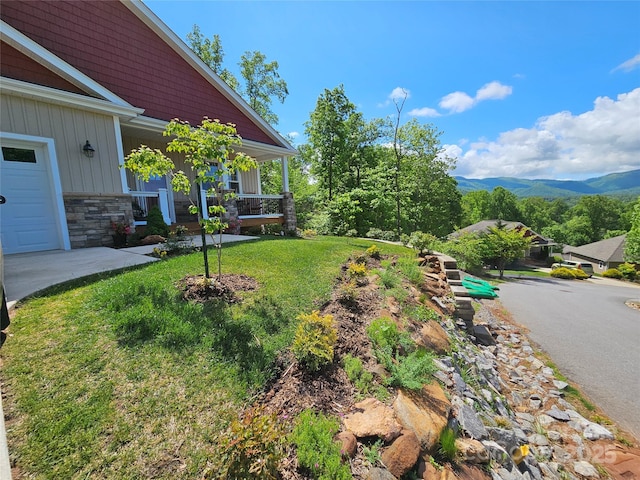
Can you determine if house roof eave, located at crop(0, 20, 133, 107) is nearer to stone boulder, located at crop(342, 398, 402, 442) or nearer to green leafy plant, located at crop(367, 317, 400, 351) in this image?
green leafy plant, located at crop(367, 317, 400, 351)

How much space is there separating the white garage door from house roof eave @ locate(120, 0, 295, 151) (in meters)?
5.60

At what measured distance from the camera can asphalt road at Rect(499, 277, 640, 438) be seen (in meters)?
4.93

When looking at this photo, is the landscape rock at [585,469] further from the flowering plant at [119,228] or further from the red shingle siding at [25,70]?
the red shingle siding at [25,70]

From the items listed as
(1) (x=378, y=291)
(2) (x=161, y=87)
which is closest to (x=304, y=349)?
(1) (x=378, y=291)

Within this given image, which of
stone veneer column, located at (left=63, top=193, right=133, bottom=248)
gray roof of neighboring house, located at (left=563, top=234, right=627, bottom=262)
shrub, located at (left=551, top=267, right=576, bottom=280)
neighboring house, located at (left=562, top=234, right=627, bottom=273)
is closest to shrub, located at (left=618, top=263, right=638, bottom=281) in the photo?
shrub, located at (left=551, top=267, right=576, bottom=280)

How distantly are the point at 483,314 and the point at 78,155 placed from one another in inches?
459

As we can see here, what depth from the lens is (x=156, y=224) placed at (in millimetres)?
7328

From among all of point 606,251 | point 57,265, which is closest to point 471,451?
point 57,265

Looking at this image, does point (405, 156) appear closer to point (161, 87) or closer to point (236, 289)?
point (161, 87)

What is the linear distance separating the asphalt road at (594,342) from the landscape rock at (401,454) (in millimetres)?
4587

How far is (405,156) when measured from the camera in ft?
82.4

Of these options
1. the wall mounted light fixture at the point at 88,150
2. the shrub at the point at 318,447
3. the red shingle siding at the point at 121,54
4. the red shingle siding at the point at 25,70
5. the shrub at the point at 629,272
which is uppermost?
the red shingle siding at the point at 121,54

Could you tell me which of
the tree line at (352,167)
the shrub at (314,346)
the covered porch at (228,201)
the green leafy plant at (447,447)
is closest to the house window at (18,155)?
the covered porch at (228,201)

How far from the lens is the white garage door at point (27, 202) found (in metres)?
5.59
